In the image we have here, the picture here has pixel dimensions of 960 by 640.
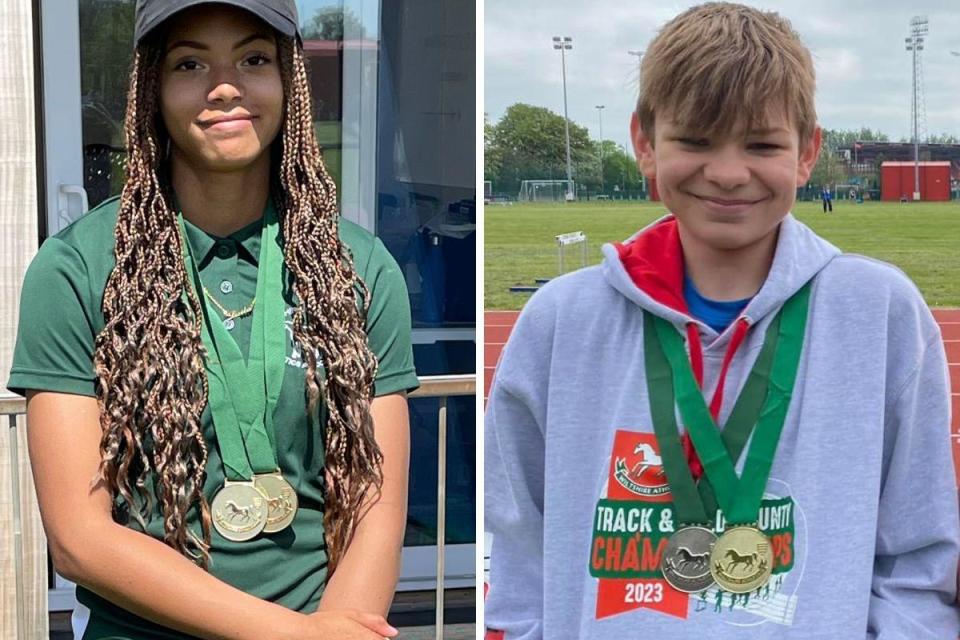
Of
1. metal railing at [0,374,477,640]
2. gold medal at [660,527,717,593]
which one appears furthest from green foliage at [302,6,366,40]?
gold medal at [660,527,717,593]

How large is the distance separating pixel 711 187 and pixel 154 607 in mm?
904

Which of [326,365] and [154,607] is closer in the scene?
[154,607]

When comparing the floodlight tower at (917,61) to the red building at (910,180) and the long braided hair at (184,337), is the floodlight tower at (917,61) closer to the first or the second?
the red building at (910,180)

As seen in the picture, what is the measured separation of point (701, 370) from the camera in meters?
1.75

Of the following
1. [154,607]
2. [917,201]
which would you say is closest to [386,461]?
[154,607]

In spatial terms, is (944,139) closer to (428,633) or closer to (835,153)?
(835,153)

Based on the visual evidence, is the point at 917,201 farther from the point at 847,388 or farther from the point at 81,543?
the point at 81,543

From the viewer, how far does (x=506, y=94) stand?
1877 millimetres

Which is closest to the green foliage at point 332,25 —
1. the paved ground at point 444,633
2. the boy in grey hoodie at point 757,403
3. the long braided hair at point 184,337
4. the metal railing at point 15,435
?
the metal railing at point 15,435

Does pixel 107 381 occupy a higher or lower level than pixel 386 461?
higher

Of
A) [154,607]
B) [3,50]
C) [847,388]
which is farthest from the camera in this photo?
[3,50]

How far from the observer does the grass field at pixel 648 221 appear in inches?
69.8

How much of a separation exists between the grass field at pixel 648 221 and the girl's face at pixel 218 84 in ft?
1.28

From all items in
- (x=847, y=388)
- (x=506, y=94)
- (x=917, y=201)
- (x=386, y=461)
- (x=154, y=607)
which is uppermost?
(x=506, y=94)
